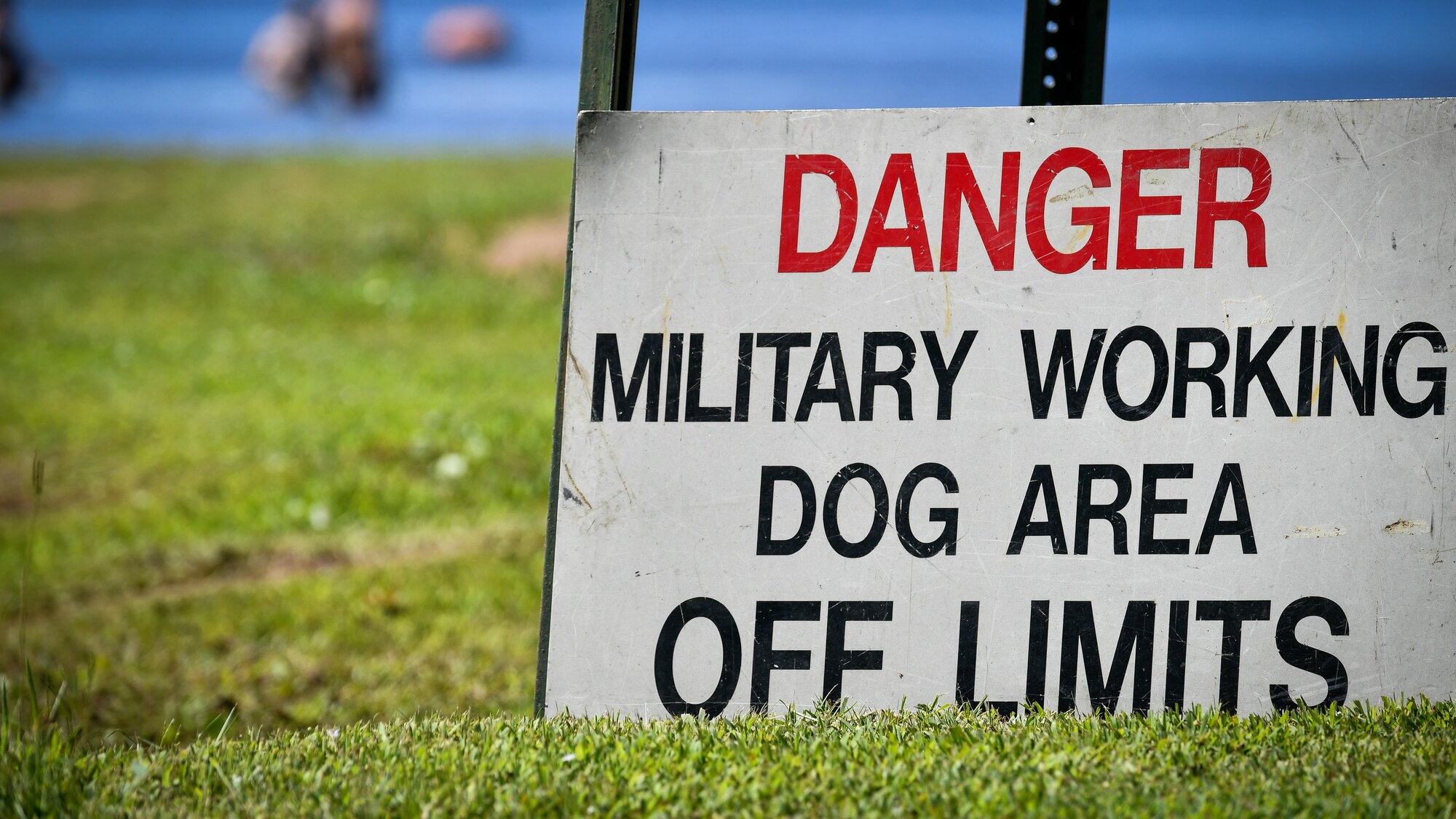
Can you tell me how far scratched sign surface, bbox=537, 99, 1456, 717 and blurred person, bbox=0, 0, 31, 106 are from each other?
34.8m

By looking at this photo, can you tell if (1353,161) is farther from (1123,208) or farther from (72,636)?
(72,636)

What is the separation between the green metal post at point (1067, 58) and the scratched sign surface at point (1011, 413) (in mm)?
413

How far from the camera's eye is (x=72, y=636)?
465 centimetres

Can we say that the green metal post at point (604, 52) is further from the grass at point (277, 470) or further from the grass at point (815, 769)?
the grass at point (277, 470)

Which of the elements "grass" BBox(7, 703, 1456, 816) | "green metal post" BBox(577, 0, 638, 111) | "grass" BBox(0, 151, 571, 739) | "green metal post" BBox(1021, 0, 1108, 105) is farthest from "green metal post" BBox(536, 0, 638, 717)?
"grass" BBox(0, 151, 571, 739)

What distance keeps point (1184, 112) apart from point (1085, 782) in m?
1.47

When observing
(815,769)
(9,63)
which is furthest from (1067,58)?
(9,63)

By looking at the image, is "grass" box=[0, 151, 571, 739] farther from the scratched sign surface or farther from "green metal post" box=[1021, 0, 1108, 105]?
"green metal post" box=[1021, 0, 1108, 105]

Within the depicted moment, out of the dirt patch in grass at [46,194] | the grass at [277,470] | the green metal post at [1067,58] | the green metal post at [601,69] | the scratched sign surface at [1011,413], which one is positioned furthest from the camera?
the dirt patch in grass at [46,194]

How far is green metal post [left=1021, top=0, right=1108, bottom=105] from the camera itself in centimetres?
304

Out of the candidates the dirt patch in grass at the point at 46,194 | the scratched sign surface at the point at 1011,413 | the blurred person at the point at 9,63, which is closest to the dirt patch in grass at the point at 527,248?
the dirt patch in grass at the point at 46,194

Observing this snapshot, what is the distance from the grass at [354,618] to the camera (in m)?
2.12

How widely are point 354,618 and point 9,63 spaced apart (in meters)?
33.7

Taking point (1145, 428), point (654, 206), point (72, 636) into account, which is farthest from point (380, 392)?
point (1145, 428)
